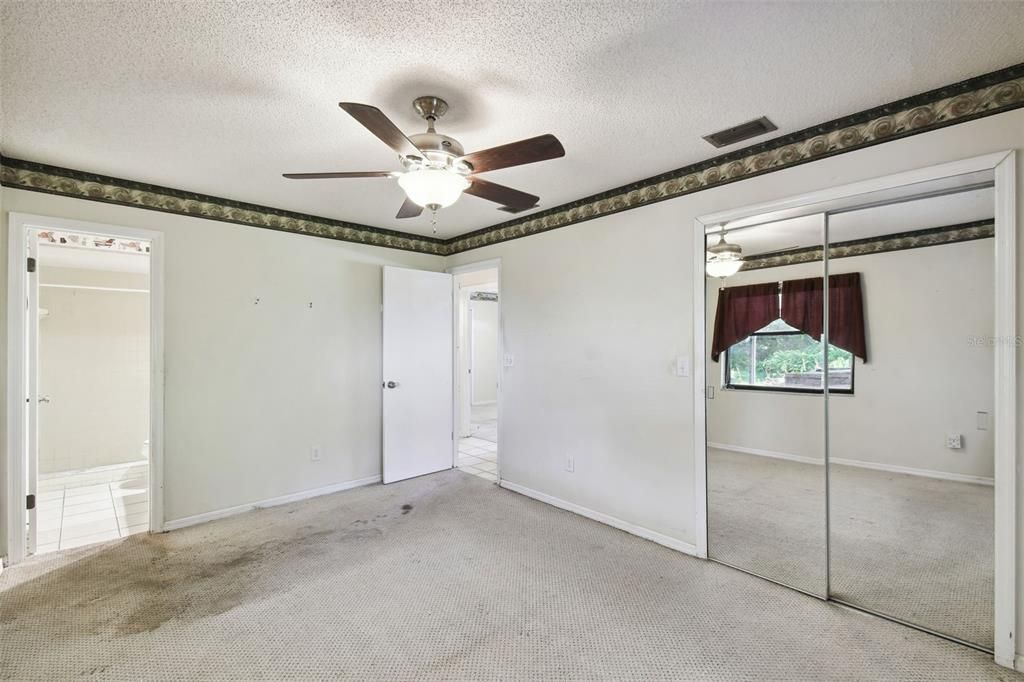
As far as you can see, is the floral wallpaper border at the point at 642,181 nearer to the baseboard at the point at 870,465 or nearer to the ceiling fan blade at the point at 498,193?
the ceiling fan blade at the point at 498,193

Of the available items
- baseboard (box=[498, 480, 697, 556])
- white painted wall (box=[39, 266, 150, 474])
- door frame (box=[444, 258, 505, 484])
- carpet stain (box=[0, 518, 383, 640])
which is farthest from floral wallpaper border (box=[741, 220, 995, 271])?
white painted wall (box=[39, 266, 150, 474])

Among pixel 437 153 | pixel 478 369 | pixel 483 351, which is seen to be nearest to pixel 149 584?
pixel 437 153

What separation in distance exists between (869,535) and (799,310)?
1.24 metres

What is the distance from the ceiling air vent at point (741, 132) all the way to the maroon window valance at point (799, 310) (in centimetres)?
82

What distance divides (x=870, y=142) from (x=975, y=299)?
33.5 inches

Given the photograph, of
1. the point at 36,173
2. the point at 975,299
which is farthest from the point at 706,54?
the point at 36,173

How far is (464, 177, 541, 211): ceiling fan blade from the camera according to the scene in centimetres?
222

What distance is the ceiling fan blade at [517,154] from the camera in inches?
69.1

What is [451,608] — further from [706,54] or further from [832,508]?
[706,54]

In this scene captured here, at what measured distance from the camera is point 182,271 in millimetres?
3348

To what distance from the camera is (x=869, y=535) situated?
8.05 ft

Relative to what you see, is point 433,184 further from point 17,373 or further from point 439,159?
point 17,373

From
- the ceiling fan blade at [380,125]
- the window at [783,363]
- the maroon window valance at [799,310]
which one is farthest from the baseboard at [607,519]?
the ceiling fan blade at [380,125]

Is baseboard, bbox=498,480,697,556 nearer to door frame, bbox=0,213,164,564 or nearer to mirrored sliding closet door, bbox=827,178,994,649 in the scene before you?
mirrored sliding closet door, bbox=827,178,994,649
